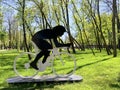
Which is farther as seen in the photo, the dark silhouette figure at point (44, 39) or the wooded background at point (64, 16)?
the wooded background at point (64, 16)

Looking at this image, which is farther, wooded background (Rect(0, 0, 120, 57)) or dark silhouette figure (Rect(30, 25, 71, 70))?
wooded background (Rect(0, 0, 120, 57))

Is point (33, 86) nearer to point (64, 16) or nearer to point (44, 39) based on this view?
point (44, 39)

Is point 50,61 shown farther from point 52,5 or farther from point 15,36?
point 15,36

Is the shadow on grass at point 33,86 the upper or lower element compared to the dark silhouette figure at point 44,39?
lower

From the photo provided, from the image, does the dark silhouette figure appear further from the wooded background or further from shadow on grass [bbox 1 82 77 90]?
the wooded background

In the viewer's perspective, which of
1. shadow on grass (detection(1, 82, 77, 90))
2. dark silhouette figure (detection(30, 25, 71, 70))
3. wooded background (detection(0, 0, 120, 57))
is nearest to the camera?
shadow on grass (detection(1, 82, 77, 90))

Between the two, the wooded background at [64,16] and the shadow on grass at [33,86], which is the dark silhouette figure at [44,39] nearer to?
the shadow on grass at [33,86]

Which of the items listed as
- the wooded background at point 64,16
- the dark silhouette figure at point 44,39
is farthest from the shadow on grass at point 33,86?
the wooded background at point 64,16

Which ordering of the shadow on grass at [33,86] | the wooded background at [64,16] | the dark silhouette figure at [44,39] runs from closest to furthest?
1. the shadow on grass at [33,86]
2. the dark silhouette figure at [44,39]
3. the wooded background at [64,16]

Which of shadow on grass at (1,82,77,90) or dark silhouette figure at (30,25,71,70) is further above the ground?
dark silhouette figure at (30,25,71,70)

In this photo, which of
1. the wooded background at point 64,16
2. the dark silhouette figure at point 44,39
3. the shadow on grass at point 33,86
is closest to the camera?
the shadow on grass at point 33,86

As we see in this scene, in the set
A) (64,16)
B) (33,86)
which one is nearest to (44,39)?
(33,86)

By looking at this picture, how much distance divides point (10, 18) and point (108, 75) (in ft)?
195

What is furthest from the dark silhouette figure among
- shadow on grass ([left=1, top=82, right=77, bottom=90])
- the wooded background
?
the wooded background
